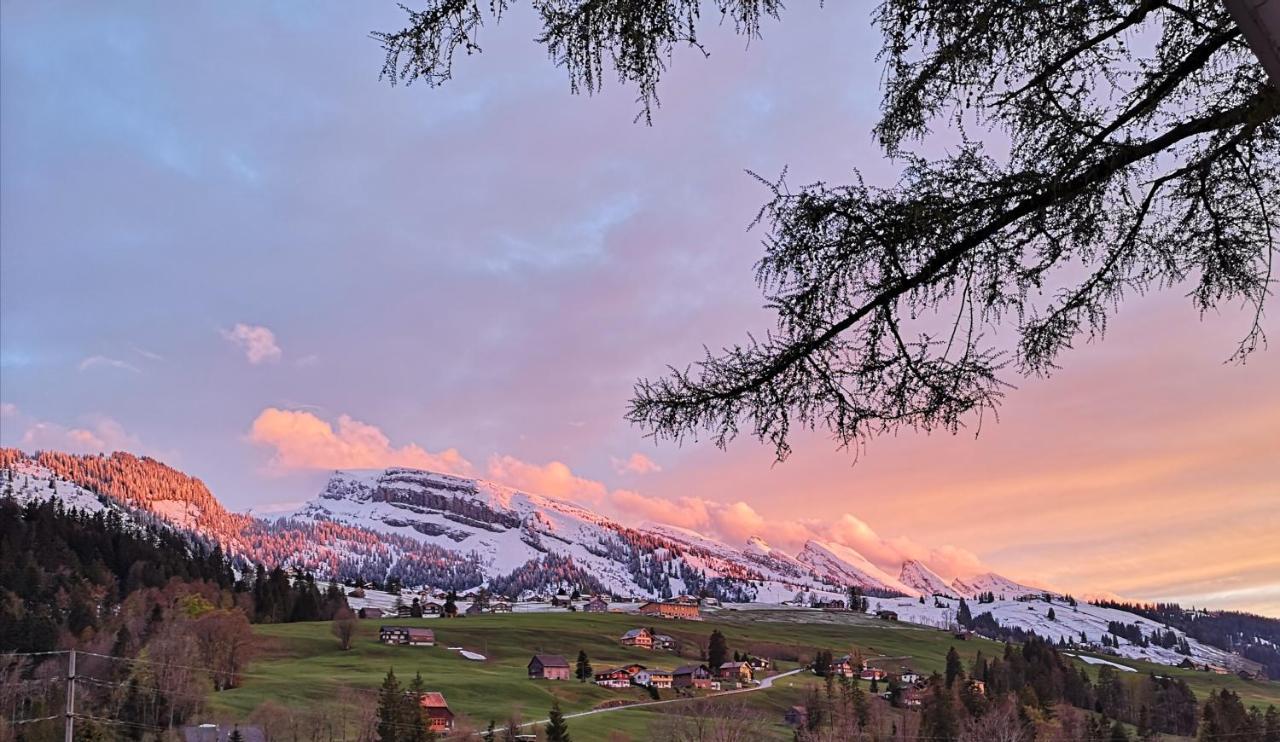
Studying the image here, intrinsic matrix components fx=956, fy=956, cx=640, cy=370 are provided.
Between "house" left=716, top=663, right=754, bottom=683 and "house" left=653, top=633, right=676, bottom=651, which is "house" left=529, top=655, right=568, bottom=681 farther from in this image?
"house" left=653, top=633, right=676, bottom=651

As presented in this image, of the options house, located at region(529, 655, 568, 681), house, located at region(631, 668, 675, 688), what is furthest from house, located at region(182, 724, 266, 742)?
house, located at region(631, 668, 675, 688)

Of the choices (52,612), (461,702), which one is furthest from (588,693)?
(52,612)

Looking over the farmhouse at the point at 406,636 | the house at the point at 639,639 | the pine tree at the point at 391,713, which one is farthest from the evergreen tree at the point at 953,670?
the farmhouse at the point at 406,636

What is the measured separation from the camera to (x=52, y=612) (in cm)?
10556

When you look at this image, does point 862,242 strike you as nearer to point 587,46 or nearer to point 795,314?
point 795,314

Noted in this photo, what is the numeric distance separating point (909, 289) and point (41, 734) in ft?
212

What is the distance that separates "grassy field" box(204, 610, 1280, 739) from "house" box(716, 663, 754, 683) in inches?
189

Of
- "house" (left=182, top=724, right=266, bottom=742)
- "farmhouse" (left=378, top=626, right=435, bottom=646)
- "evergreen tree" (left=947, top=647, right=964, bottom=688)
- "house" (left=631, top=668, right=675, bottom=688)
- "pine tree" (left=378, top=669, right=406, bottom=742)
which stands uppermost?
"pine tree" (left=378, top=669, right=406, bottom=742)

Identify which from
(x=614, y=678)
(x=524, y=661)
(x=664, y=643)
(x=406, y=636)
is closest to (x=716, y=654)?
(x=614, y=678)

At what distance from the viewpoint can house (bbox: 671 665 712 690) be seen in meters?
114

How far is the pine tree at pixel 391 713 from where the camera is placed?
2138 inches

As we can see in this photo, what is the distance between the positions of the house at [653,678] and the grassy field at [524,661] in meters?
5.05

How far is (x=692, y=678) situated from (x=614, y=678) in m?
10.3

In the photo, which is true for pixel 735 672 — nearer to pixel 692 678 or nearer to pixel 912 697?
pixel 692 678
